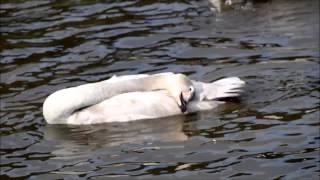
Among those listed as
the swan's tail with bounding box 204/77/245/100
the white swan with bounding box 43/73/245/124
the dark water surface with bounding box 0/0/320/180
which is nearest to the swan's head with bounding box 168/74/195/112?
the white swan with bounding box 43/73/245/124

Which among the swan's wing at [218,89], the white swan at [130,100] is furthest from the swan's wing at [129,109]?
the swan's wing at [218,89]

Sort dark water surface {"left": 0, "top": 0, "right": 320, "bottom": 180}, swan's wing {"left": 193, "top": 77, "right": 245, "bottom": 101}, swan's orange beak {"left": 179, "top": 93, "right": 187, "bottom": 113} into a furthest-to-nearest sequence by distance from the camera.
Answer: swan's wing {"left": 193, "top": 77, "right": 245, "bottom": 101}, swan's orange beak {"left": 179, "top": 93, "right": 187, "bottom": 113}, dark water surface {"left": 0, "top": 0, "right": 320, "bottom": 180}

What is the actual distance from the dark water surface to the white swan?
108 millimetres

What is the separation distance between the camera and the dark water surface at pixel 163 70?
25.7 ft

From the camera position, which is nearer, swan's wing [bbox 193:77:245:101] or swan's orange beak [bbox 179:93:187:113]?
swan's orange beak [bbox 179:93:187:113]

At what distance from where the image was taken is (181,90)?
9227mm

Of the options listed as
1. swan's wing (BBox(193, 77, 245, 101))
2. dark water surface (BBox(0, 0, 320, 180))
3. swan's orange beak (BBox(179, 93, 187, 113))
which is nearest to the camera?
dark water surface (BBox(0, 0, 320, 180))

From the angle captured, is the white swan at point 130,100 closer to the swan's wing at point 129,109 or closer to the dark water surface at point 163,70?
the swan's wing at point 129,109

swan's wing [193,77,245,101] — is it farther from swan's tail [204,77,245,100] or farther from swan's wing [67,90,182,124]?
swan's wing [67,90,182,124]

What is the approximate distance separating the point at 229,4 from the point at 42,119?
529 cm

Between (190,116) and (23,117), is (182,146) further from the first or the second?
(23,117)

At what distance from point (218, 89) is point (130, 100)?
0.96 metres

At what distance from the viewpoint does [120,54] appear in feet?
38.1

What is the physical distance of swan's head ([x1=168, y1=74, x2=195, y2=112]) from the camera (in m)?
9.22
